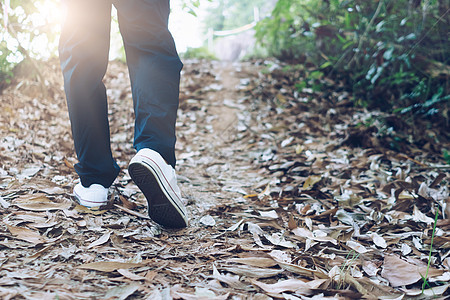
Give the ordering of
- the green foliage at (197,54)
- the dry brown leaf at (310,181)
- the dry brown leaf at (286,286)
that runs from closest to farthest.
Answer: the dry brown leaf at (286,286), the dry brown leaf at (310,181), the green foliage at (197,54)

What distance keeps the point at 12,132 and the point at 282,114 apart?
7.62 ft

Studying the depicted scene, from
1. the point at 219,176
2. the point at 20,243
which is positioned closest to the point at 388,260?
the point at 20,243

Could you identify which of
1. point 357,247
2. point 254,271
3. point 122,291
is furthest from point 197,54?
point 122,291

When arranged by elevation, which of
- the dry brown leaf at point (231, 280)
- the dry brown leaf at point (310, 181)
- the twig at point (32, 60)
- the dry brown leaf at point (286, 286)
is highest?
the twig at point (32, 60)

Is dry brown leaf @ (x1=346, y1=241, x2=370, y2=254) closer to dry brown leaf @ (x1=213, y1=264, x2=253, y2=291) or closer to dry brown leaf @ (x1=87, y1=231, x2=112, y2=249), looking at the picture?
dry brown leaf @ (x1=213, y1=264, x2=253, y2=291)

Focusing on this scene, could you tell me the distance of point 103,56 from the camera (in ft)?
4.44

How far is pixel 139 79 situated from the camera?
1315 millimetres

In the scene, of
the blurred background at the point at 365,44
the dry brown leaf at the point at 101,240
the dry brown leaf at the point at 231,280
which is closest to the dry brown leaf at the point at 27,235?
the dry brown leaf at the point at 101,240

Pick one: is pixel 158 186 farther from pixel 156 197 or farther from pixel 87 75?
pixel 87 75

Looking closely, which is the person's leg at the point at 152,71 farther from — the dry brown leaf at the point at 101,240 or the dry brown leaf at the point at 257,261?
the dry brown leaf at the point at 257,261

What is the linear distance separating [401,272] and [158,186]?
835mm

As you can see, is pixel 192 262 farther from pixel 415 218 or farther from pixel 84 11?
pixel 415 218

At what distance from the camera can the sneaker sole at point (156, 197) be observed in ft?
3.87

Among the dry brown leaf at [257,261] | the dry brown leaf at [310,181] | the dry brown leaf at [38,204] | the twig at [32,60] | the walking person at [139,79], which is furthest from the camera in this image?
the twig at [32,60]
